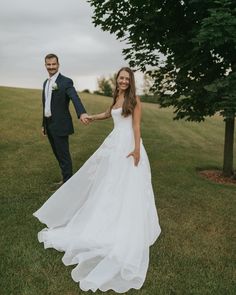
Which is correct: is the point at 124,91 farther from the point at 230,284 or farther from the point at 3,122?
the point at 3,122

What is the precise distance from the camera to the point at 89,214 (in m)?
6.59

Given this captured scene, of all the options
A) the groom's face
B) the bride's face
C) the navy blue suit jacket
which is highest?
the groom's face

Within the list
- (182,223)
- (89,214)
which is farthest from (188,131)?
(89,214)

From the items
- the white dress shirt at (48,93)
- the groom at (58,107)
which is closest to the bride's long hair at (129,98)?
the groom at (58,107)

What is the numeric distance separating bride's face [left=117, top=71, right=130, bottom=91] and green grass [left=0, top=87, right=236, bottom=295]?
258 cm

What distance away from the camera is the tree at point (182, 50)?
10.0 metres

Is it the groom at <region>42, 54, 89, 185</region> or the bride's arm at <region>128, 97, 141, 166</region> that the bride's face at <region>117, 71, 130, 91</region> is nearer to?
the bride's arm at <region>128, 97, 141, 166</region>

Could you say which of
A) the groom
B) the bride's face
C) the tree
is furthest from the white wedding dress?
the tree

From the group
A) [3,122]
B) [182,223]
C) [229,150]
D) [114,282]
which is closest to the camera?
[114,282]

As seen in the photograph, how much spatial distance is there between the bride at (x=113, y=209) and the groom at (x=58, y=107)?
7.51 ft

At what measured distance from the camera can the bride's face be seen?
6.54 meters

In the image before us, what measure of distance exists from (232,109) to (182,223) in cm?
309

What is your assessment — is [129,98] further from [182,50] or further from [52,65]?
[182,50]

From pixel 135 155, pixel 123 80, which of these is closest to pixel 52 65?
pixel 123 80
